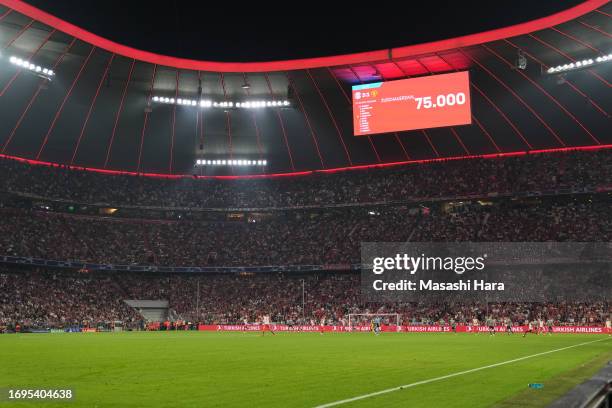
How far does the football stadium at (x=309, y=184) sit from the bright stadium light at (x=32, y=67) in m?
0.17

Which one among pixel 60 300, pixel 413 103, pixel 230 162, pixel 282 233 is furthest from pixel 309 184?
pixel 60 300

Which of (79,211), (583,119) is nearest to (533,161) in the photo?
(583,119)

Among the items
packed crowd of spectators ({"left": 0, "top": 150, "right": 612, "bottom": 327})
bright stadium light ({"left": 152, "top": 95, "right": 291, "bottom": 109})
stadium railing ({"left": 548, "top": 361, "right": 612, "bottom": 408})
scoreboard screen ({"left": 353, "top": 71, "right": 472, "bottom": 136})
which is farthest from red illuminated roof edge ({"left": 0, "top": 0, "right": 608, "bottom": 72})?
stadium railing ({"left": 548, "top": 361, "right": 612, "bottom": 408})

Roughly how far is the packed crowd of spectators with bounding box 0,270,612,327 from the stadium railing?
46.8m

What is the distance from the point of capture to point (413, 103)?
4725cm

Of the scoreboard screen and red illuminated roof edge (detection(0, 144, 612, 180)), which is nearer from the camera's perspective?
the scoreboard screen

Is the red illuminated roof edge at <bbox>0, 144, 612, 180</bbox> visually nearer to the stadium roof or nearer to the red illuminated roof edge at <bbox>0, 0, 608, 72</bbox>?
the stadium roof

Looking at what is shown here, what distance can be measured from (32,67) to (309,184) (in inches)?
1303

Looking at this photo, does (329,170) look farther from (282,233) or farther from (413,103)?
(413,103)

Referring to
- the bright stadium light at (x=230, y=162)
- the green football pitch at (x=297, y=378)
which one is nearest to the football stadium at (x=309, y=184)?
the bright stadium light at (x=230, y=162)

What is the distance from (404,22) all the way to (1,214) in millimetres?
41431

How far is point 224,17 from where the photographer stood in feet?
141

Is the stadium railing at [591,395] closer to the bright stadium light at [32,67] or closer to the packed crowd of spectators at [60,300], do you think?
the bright stadium light at [32,67]

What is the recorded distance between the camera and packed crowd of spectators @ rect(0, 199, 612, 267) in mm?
58094
